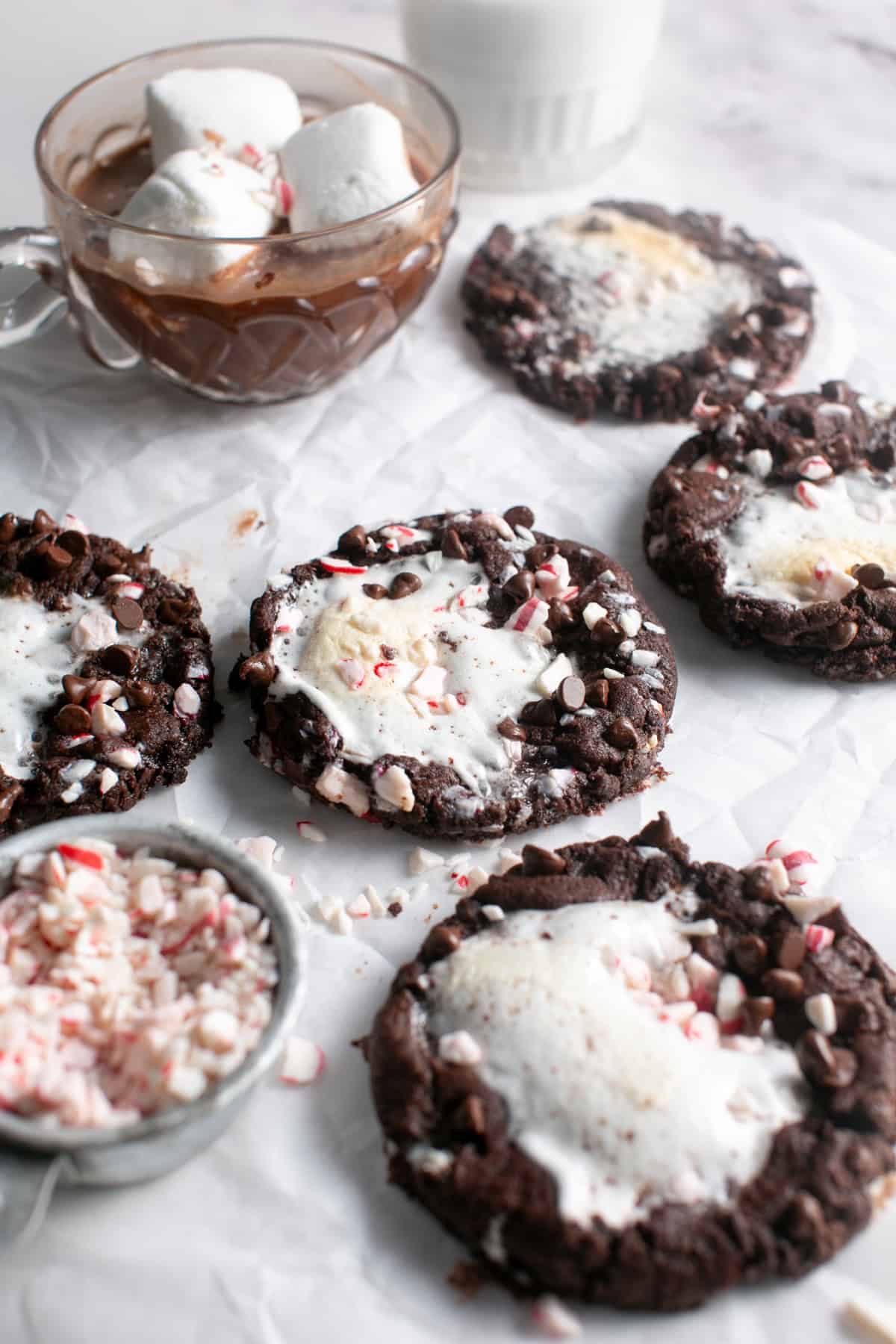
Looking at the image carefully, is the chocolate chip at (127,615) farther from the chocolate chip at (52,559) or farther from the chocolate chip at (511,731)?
the chocolate chip at (511,731)

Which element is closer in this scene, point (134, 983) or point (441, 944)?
point (134, 983)

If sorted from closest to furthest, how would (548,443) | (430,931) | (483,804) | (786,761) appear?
(430,931)
(483,804)
(786,761)
(548,443)

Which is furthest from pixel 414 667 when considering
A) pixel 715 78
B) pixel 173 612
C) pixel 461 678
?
pixel 715 78

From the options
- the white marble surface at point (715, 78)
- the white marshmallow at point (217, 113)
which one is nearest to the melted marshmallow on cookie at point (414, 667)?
the white marshmallow at point (217, 113)

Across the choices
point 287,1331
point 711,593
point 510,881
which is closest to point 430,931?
point 510,881

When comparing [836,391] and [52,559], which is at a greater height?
[836,391]

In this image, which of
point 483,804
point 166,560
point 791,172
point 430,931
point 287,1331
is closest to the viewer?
point 287,1331

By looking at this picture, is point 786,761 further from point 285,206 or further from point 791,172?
point 791,172

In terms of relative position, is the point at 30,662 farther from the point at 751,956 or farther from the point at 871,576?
the point at 871,576
